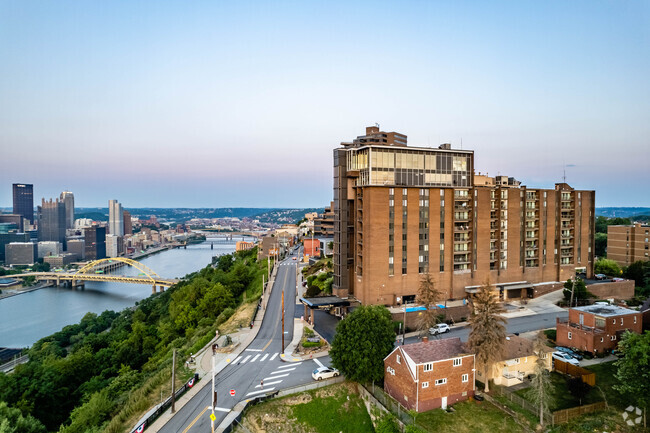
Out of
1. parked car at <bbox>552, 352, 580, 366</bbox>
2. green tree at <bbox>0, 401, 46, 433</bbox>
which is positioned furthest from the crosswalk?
parked car at <bbox>552, 352, 580, 366</bbox>

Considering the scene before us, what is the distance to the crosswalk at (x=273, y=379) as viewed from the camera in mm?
34656

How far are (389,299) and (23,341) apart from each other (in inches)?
3780

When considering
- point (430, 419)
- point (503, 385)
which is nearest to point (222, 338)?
point (430, 419)

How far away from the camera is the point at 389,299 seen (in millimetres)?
55688

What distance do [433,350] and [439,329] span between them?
16501mm

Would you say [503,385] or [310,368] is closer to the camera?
[503,385]

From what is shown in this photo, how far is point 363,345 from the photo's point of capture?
3516 cm

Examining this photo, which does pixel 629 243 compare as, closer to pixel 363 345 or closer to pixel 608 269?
pixel 608 269

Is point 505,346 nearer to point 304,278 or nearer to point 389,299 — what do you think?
point 389,299

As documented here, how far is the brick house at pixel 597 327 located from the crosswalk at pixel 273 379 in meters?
29.0

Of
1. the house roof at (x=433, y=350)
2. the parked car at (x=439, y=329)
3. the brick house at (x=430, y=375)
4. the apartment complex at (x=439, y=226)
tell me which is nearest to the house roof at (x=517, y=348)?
the brick house at (x=430, y=375)

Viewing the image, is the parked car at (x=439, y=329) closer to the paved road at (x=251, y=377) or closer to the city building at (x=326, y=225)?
the paved road at (x=251, y=377)

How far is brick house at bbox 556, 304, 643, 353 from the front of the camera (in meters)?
41.2

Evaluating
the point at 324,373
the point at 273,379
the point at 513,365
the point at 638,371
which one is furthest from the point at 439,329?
the point at 273,379
